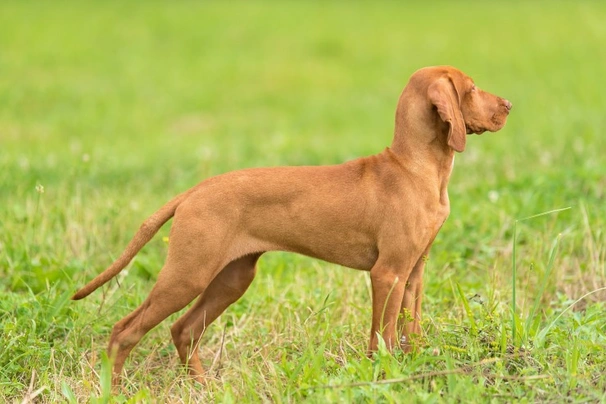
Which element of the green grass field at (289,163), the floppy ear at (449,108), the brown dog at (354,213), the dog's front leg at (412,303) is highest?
the floppy ear at (449,108)

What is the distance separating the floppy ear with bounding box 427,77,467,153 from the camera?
14.7 feet

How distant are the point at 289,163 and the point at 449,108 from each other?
17.5 feet

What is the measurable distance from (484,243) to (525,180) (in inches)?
49.7

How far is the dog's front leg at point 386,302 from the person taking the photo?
4500 millimetres

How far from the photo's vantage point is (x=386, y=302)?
4.47 meters

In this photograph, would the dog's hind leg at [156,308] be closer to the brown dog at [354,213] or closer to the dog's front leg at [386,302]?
the brown dog at [354,213]

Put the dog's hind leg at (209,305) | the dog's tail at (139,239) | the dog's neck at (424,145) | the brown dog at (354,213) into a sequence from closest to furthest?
the brown dog at (354,213)
the dog's neck at (424,145)
the dog's tail at (139,239)
the dog's hind leg at (209,305)

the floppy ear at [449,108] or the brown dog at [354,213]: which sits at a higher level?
the floppy ear at [449,108]

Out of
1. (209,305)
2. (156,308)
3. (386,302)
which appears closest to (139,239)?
(156,308)

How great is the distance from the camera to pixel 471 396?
13.1ft

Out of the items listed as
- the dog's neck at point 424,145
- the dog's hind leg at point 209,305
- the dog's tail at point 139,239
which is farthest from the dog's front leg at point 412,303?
the dog's tail at point 139,239

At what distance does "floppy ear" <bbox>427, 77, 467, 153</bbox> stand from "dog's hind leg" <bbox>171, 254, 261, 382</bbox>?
4.17 feet

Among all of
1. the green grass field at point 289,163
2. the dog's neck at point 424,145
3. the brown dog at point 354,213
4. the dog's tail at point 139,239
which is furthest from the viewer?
the dog's tail at point 139,239

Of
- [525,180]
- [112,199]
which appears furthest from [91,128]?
[525,180]
